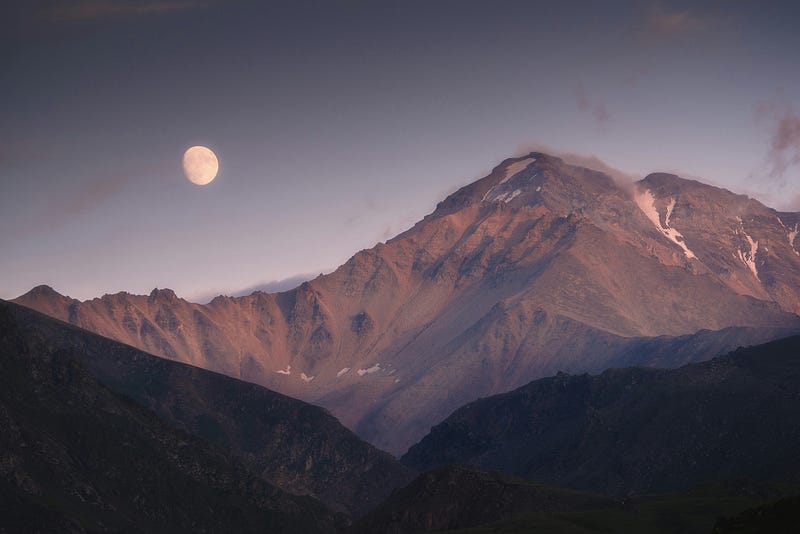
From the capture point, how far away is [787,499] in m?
130

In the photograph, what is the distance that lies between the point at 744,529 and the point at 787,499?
7265 mm

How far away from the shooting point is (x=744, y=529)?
126000 millimetres
